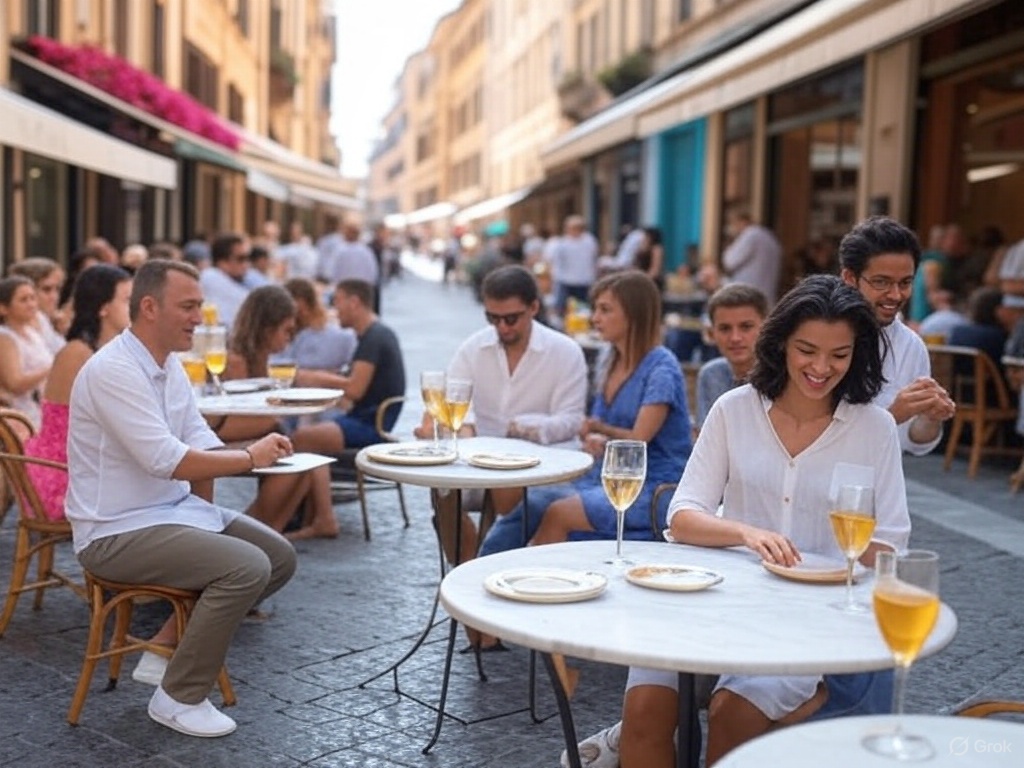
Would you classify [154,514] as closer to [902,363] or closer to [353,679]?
[353,679]

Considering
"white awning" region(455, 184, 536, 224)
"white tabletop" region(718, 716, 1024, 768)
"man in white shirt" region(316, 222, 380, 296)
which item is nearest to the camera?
"white tabletop" region(718, 716, 1024, 768)

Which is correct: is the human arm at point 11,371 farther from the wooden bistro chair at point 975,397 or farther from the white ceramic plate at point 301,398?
the wooden bistro chair at point 975,397

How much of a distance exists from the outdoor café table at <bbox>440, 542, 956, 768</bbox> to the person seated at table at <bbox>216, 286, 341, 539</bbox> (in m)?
3.62

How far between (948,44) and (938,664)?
8.42 meters

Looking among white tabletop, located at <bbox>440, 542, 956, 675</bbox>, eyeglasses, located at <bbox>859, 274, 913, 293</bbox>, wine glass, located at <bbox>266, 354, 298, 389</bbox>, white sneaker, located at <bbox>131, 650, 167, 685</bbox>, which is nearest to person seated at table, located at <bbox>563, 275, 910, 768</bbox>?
white tabletop, located at <bbox>440, 542, 956, 675</bbox>

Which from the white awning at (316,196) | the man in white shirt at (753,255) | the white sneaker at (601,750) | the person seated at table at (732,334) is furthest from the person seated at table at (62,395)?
the white awning at (316,196)

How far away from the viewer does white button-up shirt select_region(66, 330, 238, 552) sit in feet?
13.0

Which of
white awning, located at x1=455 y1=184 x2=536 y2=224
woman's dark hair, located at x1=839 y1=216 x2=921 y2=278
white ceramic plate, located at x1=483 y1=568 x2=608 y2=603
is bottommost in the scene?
white ceramic plate, located at x1=483 y1=568 x2=608 y2=603

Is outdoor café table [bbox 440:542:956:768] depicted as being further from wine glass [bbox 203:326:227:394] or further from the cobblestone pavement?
wine glass [bbox 203:326:227:394]

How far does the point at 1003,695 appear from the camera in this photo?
448 centimetres

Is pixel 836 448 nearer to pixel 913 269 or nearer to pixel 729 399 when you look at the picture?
pixel 729 399

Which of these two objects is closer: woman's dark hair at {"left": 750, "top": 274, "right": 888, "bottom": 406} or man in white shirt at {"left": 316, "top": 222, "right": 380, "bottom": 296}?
woman's dark hair at {"left": 750, "top": 274, "right": 888, "bottom": 406}

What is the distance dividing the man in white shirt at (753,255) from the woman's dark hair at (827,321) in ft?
36.8

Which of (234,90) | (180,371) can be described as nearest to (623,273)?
(180,371)
